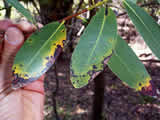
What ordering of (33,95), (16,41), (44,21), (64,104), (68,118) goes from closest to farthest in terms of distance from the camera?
(16,41) < (33,95) < (44,21) < (68,118) < (64,104)

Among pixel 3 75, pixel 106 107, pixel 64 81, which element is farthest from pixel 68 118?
pixel 3 75

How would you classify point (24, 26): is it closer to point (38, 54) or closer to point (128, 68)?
point (38, 54)

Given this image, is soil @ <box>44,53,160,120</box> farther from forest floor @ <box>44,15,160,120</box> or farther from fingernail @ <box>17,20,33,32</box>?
fingernail @ <box>17,20,33,32</box>

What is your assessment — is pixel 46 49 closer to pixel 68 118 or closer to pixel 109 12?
pixel 109 12

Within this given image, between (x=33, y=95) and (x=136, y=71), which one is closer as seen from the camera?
(x=136, y=71)

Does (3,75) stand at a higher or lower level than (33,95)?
higher

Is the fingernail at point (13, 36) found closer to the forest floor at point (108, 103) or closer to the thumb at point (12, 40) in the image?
the thumb at point (12, 40)

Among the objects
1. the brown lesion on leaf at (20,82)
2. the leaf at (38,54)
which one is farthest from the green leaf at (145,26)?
the brown lesion on leaf at (20,82)
